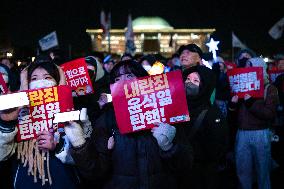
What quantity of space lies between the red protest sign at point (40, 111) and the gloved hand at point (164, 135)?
72cm

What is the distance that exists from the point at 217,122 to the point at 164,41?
125m

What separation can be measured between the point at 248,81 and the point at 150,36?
387 ft

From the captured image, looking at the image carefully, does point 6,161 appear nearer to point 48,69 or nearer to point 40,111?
point 40,111

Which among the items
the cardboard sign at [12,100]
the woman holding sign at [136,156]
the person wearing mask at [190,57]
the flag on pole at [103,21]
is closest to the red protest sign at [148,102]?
the woman holding sign at [136,156]

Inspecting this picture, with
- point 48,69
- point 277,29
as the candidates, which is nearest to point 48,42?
point 277,29

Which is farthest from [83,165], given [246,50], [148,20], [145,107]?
[148,20]

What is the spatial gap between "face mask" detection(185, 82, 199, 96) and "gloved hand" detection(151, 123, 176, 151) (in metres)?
1.21

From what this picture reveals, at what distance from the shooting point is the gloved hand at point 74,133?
2627mm

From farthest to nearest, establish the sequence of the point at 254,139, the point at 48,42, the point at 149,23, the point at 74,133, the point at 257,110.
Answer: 1. the point at 149,23
2. the point at 48,42
3. the point at 254,139
4. the point at 257,110
5. the point at 74,133

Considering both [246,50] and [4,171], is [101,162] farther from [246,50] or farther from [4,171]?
[246,50]

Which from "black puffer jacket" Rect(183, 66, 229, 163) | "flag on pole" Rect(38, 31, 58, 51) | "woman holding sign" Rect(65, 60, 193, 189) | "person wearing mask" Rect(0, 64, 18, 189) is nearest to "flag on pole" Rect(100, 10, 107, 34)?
"flag on pole" Rect(38, 31, 58, 51)

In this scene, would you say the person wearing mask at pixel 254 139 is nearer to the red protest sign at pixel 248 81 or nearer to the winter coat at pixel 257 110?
the winter coat at pixel 257 110

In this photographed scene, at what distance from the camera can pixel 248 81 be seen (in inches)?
203

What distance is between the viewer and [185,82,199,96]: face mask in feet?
13.1
